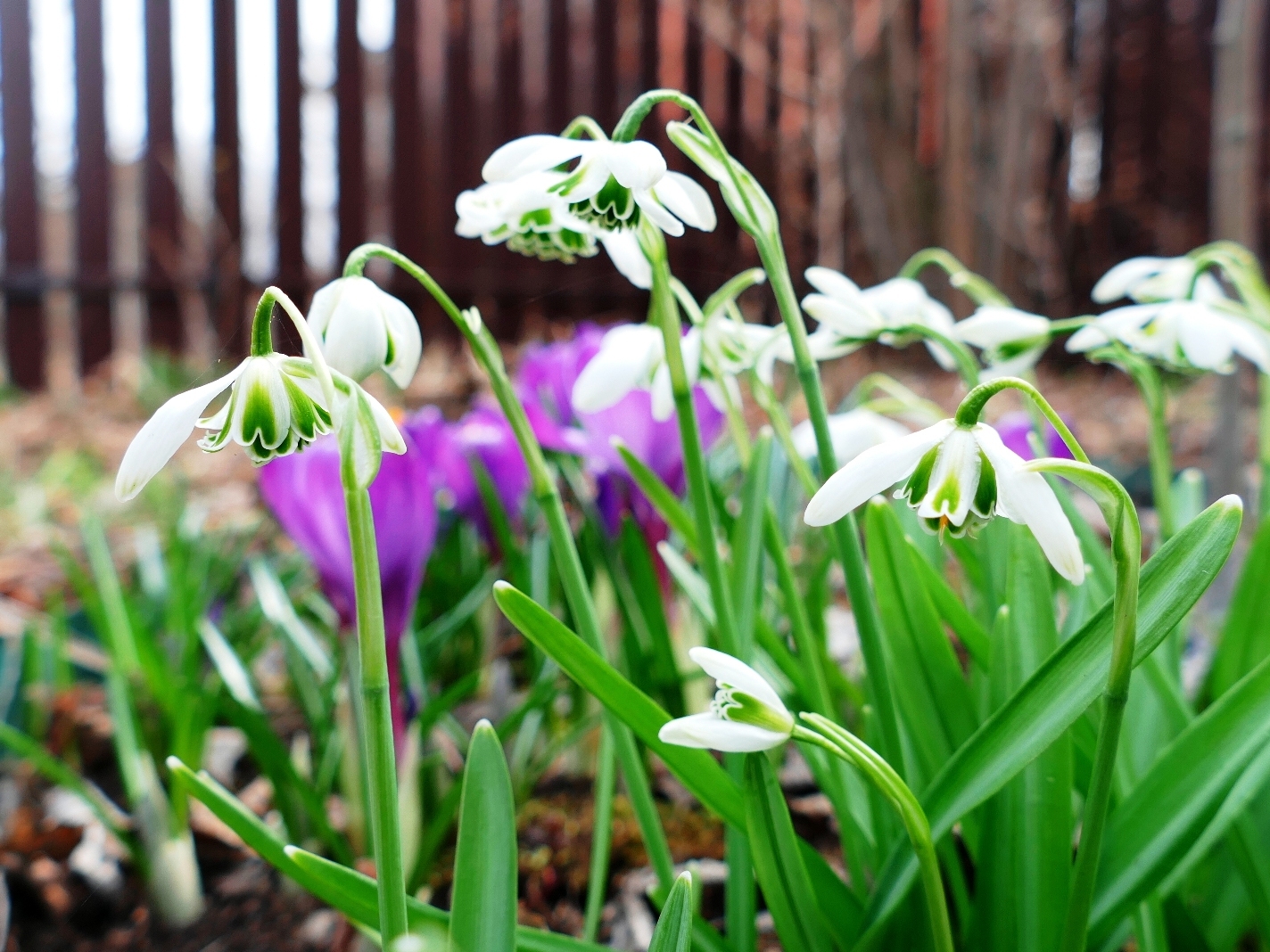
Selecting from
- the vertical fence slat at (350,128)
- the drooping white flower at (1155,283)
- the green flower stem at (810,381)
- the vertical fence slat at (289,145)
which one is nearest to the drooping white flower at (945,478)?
the green flower stem at (810,381)

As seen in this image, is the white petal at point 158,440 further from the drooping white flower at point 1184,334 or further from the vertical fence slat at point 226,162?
the vertical fence slat at point 226,162

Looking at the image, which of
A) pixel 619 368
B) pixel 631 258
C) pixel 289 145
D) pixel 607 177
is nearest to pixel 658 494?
pixel 619 368

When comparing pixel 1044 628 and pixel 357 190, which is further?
pixel 357 190

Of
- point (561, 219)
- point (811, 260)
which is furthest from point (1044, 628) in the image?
point (811, 260)

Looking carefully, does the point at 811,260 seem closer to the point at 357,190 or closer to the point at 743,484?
the point at 357,190

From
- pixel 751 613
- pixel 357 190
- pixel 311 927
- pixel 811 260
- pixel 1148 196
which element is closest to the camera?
pixel 751 613

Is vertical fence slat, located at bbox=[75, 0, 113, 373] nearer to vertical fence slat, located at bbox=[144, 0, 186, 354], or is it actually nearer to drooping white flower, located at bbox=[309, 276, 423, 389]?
vertical fence slat, located at bbox=[144, 0, 186, 354]

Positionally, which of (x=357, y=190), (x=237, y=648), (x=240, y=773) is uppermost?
(x=357, y=190)

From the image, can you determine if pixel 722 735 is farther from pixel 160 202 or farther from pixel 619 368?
pixel 160 202
